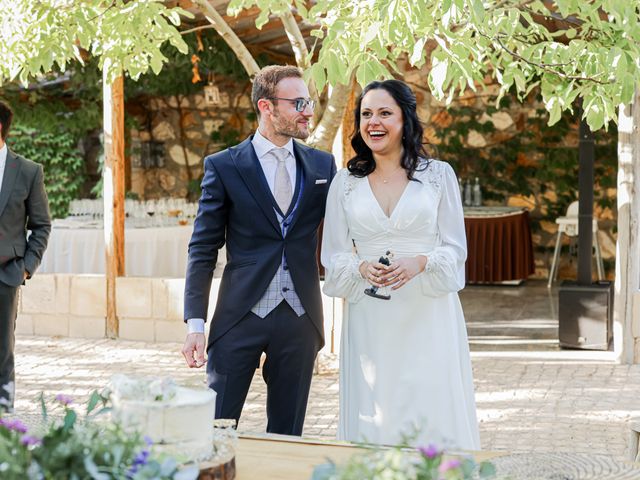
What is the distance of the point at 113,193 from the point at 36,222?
3234mm

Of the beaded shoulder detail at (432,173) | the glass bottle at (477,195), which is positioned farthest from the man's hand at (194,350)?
the glass bottle at (477,195)

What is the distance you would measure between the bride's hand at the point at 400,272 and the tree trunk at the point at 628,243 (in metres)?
4.18

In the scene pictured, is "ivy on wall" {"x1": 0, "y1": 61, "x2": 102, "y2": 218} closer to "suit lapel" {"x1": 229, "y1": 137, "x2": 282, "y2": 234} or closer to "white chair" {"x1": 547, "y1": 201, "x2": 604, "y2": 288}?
"white chair" {"x1": 547, "y1": 201, "x2": 604, "y2": 288}

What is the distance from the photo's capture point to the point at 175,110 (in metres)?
12.7

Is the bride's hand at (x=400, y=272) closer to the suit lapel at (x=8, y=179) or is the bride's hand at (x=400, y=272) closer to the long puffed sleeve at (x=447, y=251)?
the long puffed sleeve at (x=447, y=251)

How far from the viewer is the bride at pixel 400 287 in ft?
10.4

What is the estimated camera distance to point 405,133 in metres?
3.20

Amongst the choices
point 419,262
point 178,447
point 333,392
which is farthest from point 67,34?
point 178,447

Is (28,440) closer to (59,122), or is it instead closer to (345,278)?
(345,278)

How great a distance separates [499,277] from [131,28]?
22.2 feet

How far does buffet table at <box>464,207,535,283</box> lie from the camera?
10859 mm

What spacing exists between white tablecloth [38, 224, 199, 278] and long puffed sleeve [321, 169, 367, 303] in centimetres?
560

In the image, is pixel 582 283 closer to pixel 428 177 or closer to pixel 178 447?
pixel 428 177

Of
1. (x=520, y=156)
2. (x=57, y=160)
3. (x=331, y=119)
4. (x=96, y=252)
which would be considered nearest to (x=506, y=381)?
(x=331, y=119)
